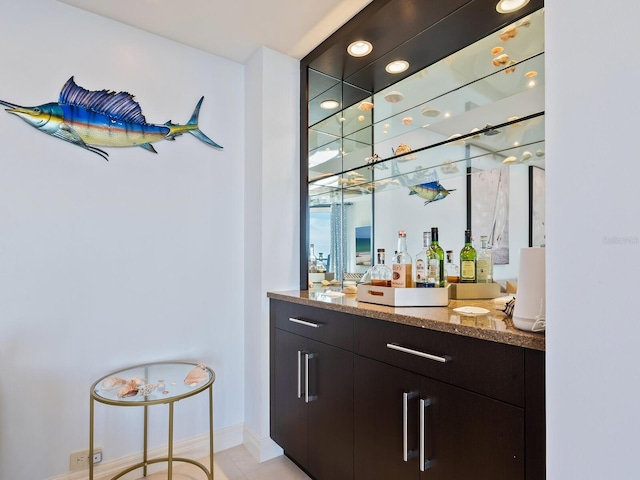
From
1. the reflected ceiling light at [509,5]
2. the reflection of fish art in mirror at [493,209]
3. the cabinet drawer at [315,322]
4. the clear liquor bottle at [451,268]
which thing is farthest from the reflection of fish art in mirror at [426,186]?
the cabinet drawer at [315,322]

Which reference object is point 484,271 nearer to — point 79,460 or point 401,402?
point 401,402

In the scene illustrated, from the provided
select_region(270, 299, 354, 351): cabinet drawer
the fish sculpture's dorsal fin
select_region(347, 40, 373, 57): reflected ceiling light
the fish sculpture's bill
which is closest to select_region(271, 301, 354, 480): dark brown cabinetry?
select_region(270, 299, 354, 351): cabinet drawer

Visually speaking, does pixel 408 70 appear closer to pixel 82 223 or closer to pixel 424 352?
pixel 424 352

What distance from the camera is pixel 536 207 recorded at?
1689 millimetres

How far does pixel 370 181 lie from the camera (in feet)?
7.73

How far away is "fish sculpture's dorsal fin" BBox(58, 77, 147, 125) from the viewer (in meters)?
1.83

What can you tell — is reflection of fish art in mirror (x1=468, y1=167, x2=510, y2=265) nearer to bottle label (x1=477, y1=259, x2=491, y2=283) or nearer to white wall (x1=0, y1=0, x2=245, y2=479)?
bottle label (x1=477, y1=259, x2=491, y2=283)

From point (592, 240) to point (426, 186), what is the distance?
5.13ft

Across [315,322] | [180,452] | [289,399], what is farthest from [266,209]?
[180,452]

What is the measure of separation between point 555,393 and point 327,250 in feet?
6.08

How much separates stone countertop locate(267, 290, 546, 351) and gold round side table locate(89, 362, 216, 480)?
0.68 m

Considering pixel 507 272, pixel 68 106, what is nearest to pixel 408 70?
pixel 507 272

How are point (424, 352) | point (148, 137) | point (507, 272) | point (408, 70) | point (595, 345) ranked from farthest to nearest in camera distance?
point (408, 70) → point (148, 137) → point (507, 272) → point (424, 352) → point (595, 345)

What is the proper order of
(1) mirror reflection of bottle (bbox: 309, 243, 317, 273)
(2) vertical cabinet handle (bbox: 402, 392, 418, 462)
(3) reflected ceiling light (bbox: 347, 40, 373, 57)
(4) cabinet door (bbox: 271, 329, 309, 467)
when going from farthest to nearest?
(1) mirror reflection of bottle (bbox: 309, 243, 317, 273)
(3) reflected ceiling light (bbox: 347, 40, 373, 57)
(4) cabinet door (bbox: 271, 329, 309, 467)
(2) vertical cabinet handle (bbox: 402, 392, 418, 462)
